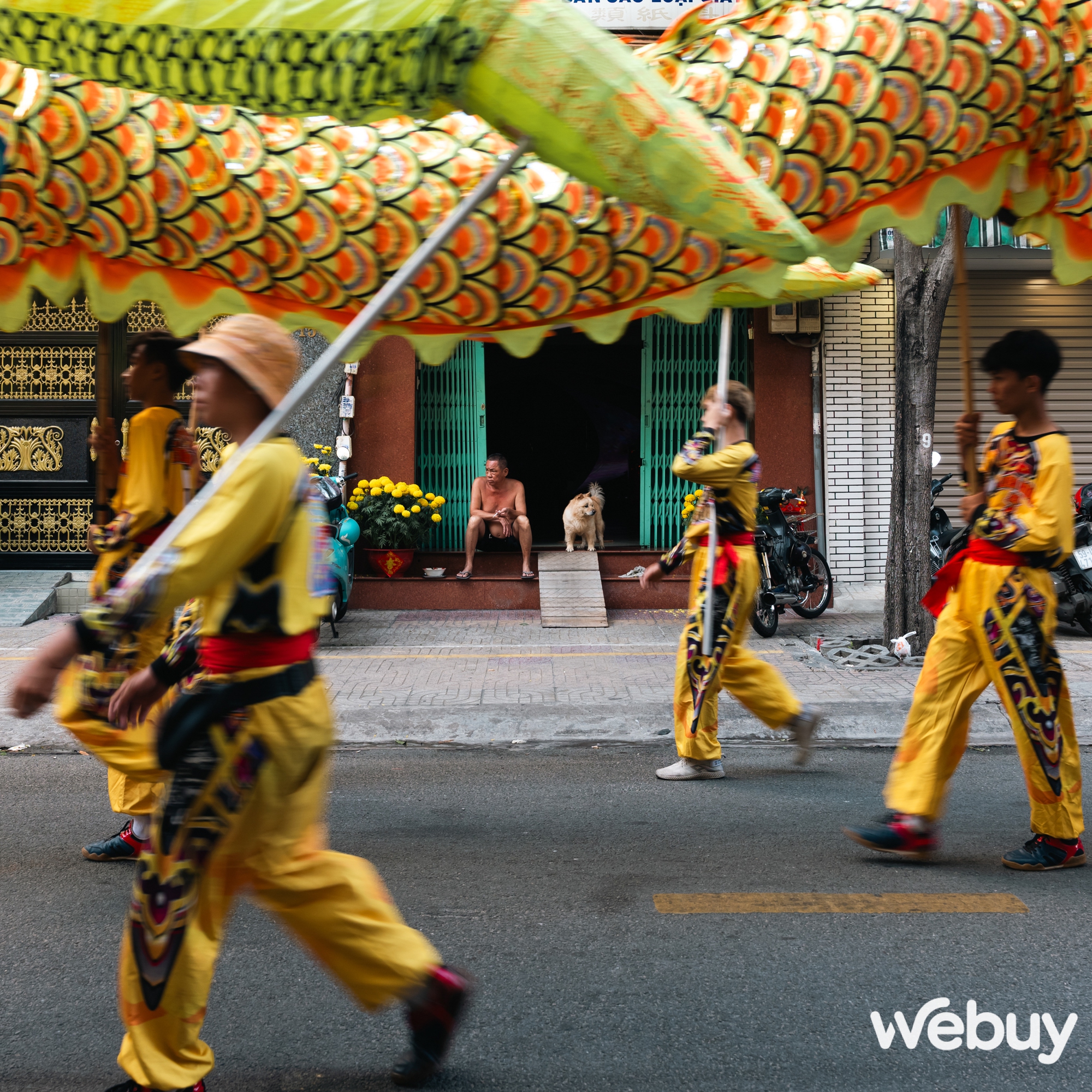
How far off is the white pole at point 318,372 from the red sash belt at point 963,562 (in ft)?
7.57

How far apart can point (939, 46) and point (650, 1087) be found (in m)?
3.59

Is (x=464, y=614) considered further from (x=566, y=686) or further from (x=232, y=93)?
(x=232, y=93)

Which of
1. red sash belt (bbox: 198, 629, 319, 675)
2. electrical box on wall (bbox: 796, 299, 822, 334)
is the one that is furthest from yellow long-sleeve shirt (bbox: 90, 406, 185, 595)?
electrical box on wall (bbox: 796, 299, 822, 334)

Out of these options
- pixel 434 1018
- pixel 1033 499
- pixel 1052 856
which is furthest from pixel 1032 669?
pixel 434 1018

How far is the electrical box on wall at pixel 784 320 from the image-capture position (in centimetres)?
1187

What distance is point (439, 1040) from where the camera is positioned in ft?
8.96

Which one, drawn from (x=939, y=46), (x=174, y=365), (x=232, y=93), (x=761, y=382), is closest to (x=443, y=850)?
(x=174, y=365)

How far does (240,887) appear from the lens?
8.63ft

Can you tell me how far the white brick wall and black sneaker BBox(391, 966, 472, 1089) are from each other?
9.99m

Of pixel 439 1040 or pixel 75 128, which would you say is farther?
pixel 75 128

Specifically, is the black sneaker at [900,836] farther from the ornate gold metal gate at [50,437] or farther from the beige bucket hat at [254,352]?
the ornate gold metal gate at [50,437]

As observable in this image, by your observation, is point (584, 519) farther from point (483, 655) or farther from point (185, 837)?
point (185, 837)

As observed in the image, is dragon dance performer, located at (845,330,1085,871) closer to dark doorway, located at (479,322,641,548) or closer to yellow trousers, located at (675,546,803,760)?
yellow trousers, located at (675,546,803,760)

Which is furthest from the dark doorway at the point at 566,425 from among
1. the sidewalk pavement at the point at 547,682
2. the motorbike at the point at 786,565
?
the sidewalk pavement at the point at 547,682
